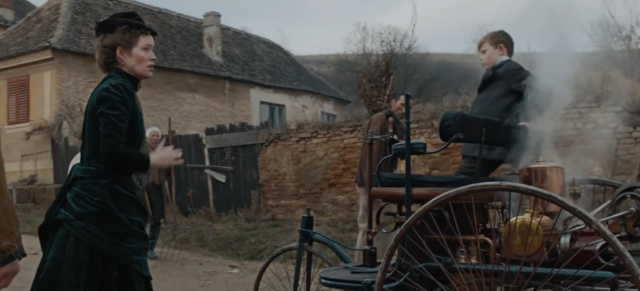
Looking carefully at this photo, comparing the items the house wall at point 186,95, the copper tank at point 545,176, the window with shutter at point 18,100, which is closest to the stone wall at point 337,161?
the copper tank at point 545,176

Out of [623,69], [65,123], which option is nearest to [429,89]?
[65,123]

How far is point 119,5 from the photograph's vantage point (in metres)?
25.0

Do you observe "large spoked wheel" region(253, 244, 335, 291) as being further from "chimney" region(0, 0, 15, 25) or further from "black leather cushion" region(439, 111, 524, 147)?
"chimney" region(0, 0, 15, 25)

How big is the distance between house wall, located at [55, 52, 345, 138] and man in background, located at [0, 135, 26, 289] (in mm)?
19100

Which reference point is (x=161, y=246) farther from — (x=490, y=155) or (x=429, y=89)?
(x=429, y=89)

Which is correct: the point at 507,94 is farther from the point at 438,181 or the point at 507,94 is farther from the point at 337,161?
the point at 337,161

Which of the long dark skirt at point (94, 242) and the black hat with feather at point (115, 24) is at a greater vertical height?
the black hat with feather at point (115, 24)

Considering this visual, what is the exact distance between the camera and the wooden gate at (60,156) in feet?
64.1

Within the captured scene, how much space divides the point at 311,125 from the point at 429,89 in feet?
75.6

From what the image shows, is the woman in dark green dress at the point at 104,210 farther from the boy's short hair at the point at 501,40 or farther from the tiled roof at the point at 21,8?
the tiled roof at the point at 21,8

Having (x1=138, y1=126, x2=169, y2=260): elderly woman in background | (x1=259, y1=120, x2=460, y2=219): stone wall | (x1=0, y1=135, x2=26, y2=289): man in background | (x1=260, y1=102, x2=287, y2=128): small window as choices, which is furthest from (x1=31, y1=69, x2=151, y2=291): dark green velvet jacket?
(x1=260, y1=102, x2=287, y2=128): small window

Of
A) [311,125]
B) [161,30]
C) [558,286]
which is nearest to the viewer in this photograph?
[558,286]

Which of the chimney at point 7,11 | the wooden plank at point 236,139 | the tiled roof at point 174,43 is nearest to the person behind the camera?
the wooden plank at point 236,139

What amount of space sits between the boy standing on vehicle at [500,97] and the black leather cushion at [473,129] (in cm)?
16
